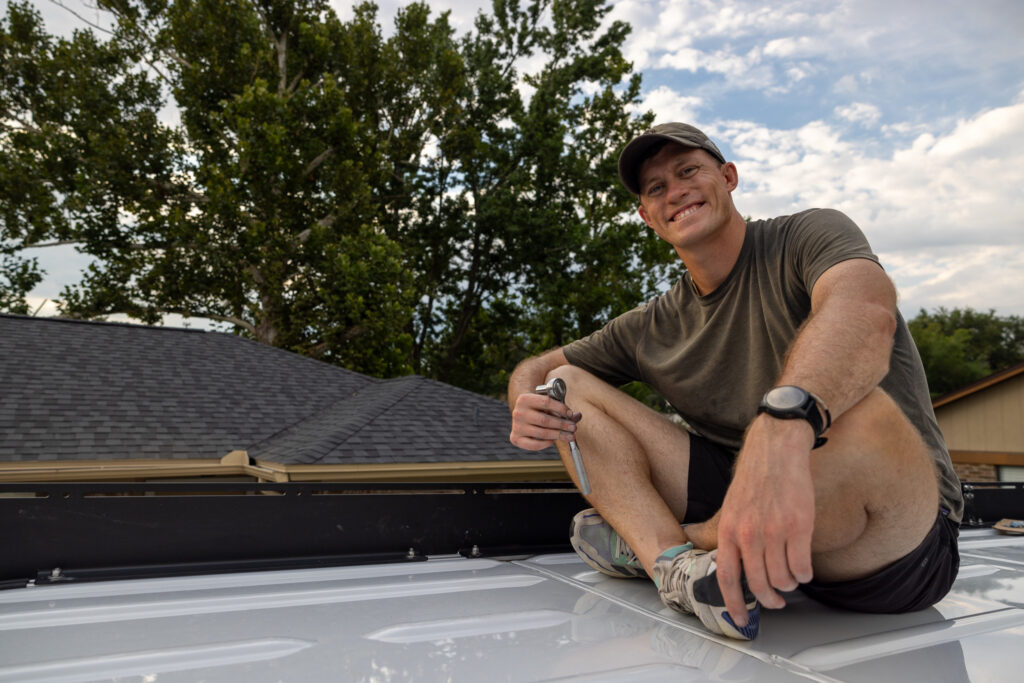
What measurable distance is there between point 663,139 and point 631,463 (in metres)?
0.81

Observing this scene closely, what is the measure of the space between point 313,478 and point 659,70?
1495 centimetres

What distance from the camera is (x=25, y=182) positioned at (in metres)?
14.3

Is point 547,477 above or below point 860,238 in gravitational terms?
below

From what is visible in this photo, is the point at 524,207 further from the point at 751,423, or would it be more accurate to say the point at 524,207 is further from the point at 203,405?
the point at 751,423

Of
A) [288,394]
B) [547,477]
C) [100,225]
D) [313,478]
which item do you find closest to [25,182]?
[100,225]

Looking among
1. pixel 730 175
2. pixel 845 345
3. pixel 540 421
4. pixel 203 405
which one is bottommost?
pixel 540 421

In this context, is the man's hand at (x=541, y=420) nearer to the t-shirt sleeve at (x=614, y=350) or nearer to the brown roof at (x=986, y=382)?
Result: the t-shirt sleeve at (x=614, y=350)

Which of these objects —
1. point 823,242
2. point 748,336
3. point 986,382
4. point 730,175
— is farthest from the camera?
point 986,382

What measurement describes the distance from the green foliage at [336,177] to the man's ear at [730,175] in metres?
11.8

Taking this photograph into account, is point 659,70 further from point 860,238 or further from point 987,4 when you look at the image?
point 860,238

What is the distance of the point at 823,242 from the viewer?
1.36 metres

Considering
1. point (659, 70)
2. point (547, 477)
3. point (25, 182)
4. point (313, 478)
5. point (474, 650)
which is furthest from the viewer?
point (659, 70)

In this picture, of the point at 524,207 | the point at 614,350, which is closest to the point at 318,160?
the point at 524,207

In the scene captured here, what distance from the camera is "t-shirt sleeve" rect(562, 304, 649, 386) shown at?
189 cm
